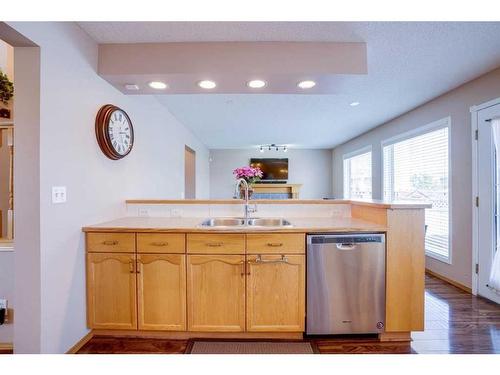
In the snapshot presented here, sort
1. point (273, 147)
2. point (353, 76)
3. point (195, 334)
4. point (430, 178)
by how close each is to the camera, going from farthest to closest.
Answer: point (273, 147) → point (430, 178) → point (353, 76) → point (195, 334)

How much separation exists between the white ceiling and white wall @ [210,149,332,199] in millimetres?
2796

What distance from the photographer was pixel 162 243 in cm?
187

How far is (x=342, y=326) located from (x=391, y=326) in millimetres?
364

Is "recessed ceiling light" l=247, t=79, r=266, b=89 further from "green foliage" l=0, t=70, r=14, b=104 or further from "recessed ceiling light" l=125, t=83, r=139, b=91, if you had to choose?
"green foliage" l=0, t=70, r=14, b=104

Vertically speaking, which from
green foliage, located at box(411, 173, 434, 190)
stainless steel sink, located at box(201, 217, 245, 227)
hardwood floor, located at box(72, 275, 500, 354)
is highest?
green foliage, located at box(411, 173, 434, 190)

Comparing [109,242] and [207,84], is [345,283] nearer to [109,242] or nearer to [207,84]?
[109,242]

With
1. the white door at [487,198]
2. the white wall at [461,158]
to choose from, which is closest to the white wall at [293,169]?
the white wall at [461,158]

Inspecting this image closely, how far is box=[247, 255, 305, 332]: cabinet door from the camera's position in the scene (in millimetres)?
1853

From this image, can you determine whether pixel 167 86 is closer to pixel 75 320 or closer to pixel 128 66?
pixel 128 66

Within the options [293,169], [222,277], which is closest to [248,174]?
[222,277]

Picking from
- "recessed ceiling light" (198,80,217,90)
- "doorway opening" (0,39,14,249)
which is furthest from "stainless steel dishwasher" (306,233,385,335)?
"doorway opening" (0,39,14,249)

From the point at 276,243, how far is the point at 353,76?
4.92 feet

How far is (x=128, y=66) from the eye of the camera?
206 cm
